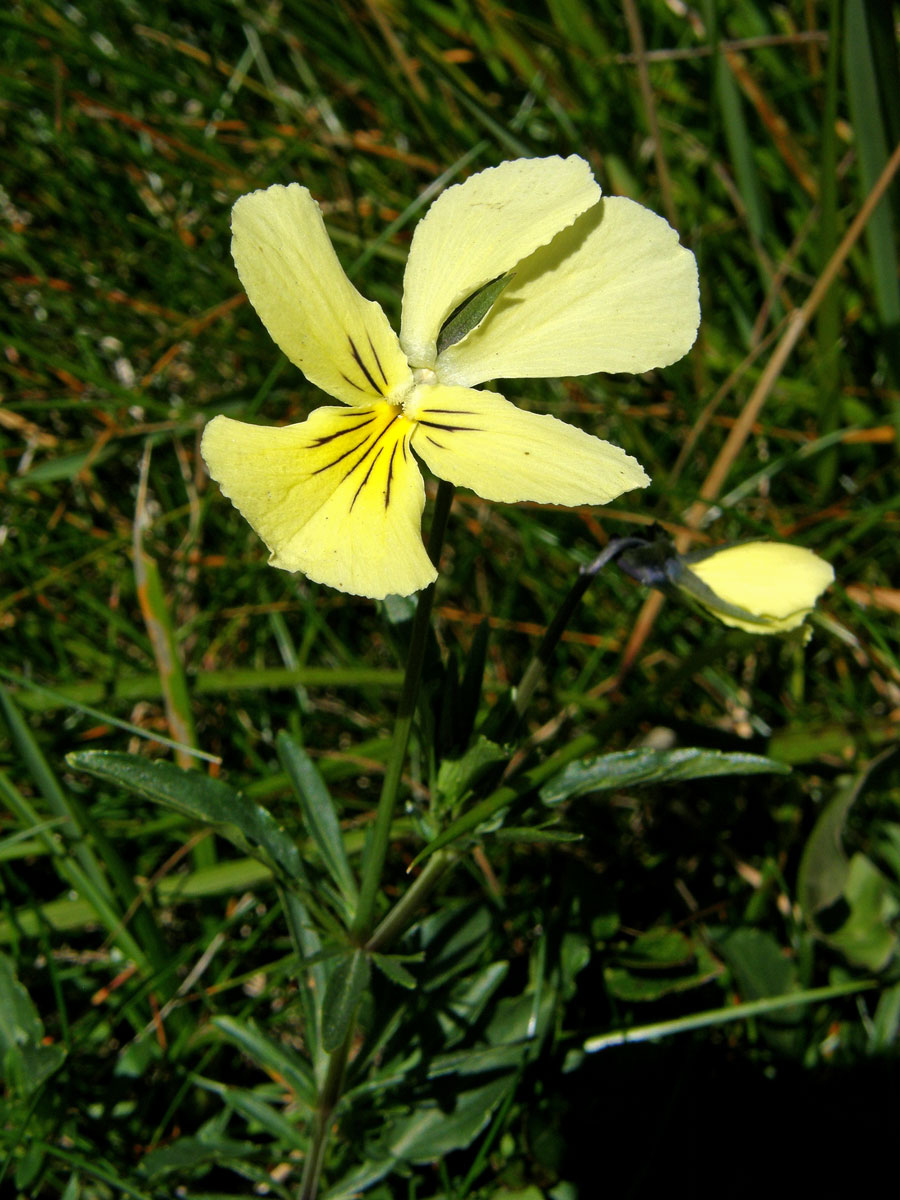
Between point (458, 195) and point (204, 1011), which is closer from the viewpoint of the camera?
point (458, 195)

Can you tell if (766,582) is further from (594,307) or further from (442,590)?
(442,590)

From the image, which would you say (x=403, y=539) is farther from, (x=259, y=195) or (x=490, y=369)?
(x=259, y=195)

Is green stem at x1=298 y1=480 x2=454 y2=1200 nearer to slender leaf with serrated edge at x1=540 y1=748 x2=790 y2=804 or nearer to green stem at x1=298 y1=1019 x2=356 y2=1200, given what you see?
green stem at x1=298 y1=1019 x2=356 y2=1200

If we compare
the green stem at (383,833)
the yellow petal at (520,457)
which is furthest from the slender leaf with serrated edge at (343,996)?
the yellow petal at (520,457)

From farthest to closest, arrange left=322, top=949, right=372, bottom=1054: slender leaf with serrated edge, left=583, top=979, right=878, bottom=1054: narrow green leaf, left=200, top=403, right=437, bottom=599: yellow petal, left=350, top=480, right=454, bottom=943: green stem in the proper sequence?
left=583, top=979, right=878, bottom=1054: narrow green leaf → left=322, top=949, right=372, bottom=1054: slender leaf with serrated edge → left=350, top=480, right=454, bottom=943: green stem → left=200, top=403, right=437, bottom=599: yellow petal

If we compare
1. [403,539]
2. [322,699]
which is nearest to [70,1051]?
[322,699]

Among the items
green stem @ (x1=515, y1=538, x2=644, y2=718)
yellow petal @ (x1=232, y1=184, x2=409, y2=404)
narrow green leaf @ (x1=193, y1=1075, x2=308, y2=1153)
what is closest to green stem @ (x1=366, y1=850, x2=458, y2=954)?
green stem @ (x1=515, y1=538, x2=644, y2=718)

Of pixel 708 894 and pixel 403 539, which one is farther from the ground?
pixel 403 539
